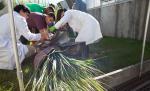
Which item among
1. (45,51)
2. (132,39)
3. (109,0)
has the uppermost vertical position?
(109,0)

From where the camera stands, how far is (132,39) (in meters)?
8.00

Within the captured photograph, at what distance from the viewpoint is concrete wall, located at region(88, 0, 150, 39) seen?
7.77 meters

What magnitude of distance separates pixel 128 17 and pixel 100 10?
1027 mm

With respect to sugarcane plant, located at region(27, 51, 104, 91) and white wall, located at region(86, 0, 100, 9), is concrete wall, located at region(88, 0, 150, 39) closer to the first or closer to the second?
white wall, located at region(86, 0, 100, 9)

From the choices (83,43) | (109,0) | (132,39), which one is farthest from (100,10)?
(83,43)

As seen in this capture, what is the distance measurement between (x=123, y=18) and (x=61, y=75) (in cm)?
555

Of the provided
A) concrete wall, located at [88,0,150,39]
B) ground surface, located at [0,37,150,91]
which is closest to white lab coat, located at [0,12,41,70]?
ground surface, located at [0,37,150,91]

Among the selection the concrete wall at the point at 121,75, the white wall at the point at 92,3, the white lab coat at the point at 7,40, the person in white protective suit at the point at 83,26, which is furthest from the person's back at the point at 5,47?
the white wall at the point at 92,3

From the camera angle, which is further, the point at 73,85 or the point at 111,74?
the point at 111,74

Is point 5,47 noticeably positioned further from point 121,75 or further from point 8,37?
point 121,75

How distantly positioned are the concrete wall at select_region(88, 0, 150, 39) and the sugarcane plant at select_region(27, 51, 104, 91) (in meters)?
4.82

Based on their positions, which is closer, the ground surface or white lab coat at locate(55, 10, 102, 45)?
the ground surface

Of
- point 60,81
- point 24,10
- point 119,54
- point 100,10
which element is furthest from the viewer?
point 100,10

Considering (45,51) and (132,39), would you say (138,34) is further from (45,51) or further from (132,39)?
(45,51)
